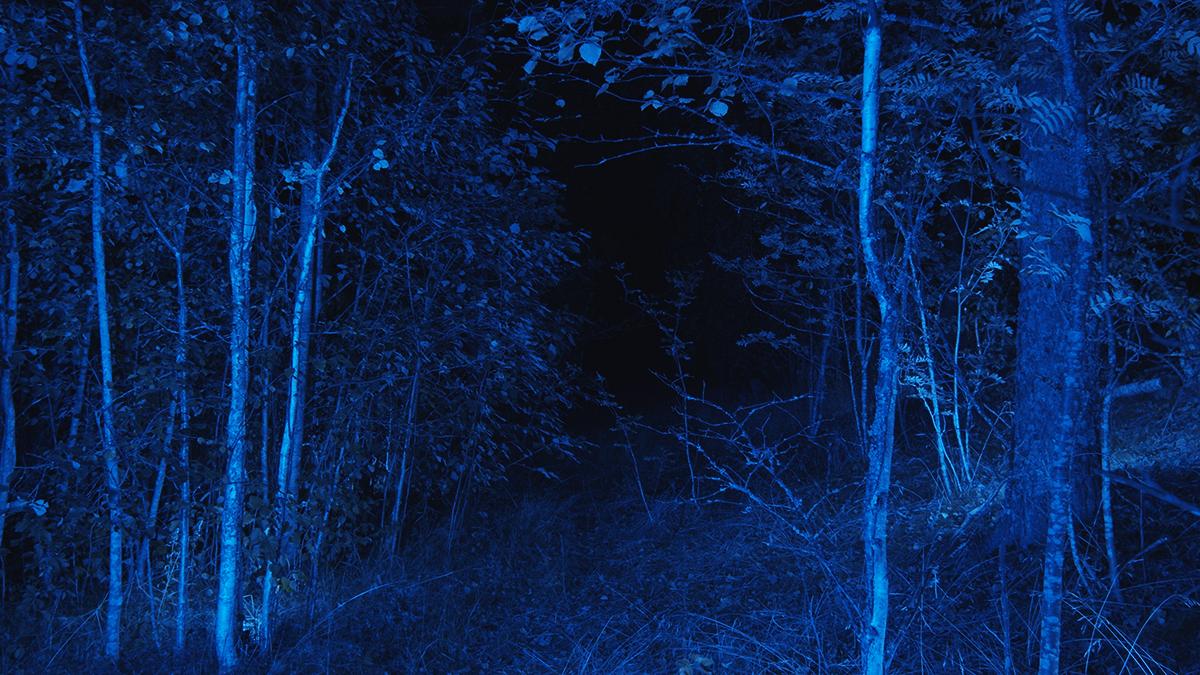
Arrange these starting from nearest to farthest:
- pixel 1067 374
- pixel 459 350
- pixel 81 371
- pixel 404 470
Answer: pixel 1067 374
pixel 81 371
pixel 459 350
pixel 404 470

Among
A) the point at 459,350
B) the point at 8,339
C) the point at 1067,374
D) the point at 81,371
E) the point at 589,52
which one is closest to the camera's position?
the point at 1067,374

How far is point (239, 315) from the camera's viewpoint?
475 centimetres

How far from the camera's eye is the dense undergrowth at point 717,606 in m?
4.43

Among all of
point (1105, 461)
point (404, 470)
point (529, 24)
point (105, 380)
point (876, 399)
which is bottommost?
point (404, 470)

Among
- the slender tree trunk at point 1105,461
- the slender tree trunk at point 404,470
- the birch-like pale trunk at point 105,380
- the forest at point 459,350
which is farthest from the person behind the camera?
the slender tree trunk at point 404,470

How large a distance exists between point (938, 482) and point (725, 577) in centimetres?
229

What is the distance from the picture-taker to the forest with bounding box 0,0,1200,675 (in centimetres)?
425

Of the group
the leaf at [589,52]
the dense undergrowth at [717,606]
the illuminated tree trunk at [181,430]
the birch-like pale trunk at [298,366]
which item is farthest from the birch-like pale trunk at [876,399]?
the illuminated tree trunk at [181,430]

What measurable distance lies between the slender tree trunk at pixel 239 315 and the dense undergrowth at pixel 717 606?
58cm

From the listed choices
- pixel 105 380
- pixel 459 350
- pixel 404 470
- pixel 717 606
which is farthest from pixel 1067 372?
pixel 404 470

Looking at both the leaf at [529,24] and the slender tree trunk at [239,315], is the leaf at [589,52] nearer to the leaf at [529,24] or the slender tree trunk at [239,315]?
the leaf at [529,24]

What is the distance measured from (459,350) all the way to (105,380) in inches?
99.6

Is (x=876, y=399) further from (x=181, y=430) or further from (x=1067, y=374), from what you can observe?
(x=181, y=430)

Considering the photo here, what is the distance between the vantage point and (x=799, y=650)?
4617 mm
